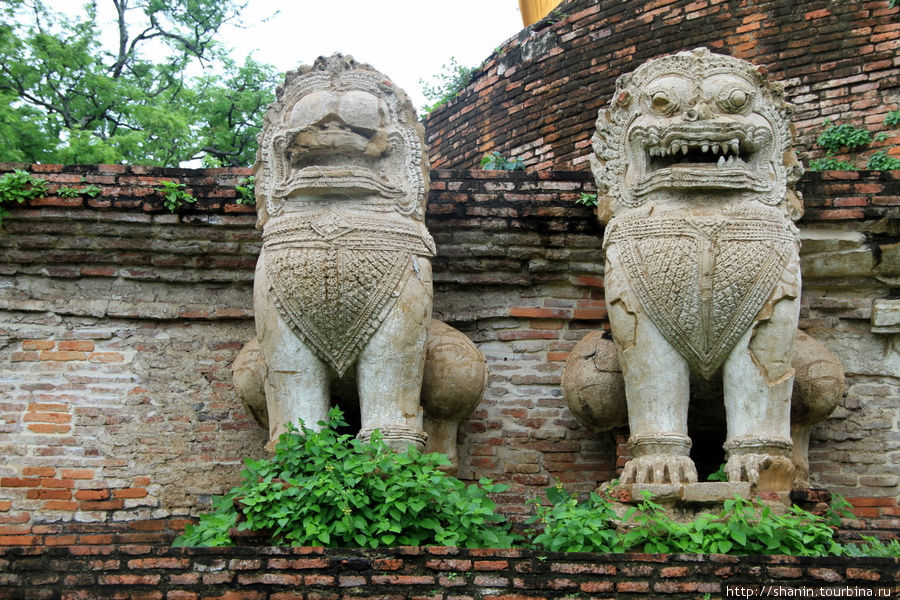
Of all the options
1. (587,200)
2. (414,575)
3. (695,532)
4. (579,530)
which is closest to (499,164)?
(587,200)

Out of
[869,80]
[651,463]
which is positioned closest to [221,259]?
[651,463]

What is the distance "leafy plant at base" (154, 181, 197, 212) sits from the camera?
7098mm

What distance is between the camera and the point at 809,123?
31.1 ft

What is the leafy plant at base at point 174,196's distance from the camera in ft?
23.3

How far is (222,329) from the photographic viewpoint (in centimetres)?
729

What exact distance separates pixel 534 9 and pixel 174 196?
6.32 meters

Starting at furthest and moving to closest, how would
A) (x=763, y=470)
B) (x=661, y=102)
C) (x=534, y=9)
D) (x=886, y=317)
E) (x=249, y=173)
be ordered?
(x=534, y=9) → (x=249, y=173) → (x=886, y=317) → (x=661, y=102) → (x=763, y=470)

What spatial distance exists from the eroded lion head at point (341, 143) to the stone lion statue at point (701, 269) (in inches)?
43.9

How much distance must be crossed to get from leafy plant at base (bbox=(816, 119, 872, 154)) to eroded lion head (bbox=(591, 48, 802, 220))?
2.89 meters

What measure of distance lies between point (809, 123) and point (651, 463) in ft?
14.6

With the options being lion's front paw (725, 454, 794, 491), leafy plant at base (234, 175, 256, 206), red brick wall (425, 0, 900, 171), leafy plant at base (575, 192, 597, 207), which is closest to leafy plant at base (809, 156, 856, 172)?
red brick wall (425, 0, 900, 171)

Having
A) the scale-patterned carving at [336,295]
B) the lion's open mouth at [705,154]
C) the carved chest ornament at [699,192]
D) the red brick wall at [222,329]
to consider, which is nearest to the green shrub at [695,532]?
the carved chest ornament at [699,192]

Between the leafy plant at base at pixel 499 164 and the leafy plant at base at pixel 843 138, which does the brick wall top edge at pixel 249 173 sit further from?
the leafy plant at base at pixel 843 138

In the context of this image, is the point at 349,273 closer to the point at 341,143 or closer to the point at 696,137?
the point at 341,143
